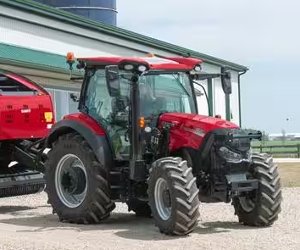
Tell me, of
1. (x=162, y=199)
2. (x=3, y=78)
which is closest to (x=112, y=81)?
(x=162, y=199)

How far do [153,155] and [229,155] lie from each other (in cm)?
110

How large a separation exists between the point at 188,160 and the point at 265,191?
1108 mm

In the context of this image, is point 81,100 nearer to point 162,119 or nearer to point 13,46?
point 162,119

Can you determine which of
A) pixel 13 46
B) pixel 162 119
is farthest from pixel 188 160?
pixel 13 46

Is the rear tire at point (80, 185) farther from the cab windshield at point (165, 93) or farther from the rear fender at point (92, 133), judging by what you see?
the cab windshield at point (165, 93)

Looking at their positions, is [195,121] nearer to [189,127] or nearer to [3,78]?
[189,127]

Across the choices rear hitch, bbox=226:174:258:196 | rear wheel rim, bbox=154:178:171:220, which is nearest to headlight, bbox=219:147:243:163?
rear hitch, bbox=226:174:258:196

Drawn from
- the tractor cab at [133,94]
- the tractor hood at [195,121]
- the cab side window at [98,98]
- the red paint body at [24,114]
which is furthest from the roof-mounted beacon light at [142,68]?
the red paint body at [24,114]

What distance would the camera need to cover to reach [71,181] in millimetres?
9562

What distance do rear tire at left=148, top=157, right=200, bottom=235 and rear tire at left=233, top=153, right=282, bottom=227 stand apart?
109cm

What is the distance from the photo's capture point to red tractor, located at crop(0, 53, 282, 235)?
8266 millimetres

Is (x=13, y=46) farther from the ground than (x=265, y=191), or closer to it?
farther from the ground

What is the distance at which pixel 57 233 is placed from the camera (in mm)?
8406

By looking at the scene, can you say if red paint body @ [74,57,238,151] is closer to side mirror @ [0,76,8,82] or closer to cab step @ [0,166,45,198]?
cab step @ [0,166,45,198]
